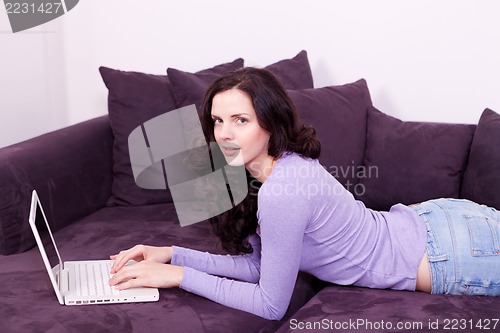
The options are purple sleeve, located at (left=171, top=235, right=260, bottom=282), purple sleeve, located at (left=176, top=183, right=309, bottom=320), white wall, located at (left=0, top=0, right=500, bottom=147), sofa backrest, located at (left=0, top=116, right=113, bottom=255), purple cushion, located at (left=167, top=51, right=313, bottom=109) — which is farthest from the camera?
white wall, located at (left=0, top=0, right=500, bottom=147)

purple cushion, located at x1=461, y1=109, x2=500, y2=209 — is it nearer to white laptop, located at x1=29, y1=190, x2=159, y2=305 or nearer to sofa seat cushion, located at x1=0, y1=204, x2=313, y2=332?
Answer: sofa seat cushion, located at x1=0, y1=204, x2=313, y2=332

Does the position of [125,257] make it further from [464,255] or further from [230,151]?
[464,255]

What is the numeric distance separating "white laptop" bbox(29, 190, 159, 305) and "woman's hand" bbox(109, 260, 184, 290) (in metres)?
0.02

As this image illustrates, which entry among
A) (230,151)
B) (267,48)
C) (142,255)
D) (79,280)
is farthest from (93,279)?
(267,48)

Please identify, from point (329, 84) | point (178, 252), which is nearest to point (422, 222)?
point (178, 252)

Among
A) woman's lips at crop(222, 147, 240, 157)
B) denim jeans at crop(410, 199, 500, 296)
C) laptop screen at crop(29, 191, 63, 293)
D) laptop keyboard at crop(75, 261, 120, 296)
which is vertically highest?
woman's lips at crop(222, 147, 240, 157)

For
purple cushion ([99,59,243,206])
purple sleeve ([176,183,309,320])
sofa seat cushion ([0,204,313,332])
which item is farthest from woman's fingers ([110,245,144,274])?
purple cushion ([99,59,243,206])

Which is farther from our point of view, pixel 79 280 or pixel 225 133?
pixel 79 280

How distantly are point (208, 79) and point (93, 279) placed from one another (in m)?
1.07

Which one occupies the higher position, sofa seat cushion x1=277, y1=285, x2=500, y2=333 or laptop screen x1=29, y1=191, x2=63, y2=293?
laptop screen x1=29, y1=191, x2=63, y2=293

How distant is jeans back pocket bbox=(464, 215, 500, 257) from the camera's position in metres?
1.77

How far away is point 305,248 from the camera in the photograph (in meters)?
1.77

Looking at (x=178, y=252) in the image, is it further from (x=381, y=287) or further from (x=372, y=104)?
(x=372, y=104)

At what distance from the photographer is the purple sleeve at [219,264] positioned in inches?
73.0
